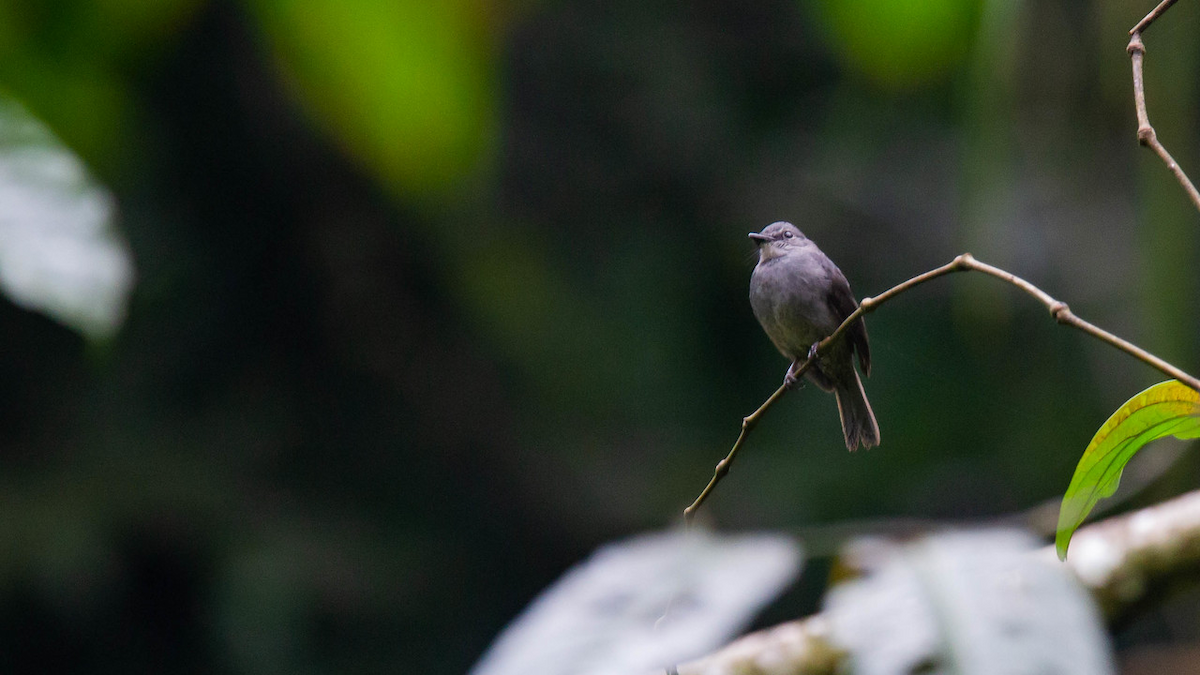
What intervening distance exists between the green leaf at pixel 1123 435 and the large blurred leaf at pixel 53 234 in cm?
103

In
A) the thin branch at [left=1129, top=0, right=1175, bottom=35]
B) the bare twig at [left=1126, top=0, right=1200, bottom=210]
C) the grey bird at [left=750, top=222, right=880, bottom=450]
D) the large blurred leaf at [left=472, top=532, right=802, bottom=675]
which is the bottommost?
the large blurred leaf at [left=472, top=532, right=802, bottom=675]

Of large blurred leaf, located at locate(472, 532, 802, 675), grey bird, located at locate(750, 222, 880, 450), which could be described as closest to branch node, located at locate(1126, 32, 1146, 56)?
large blurred leaf, located at locate(472, 532, 802, 675)

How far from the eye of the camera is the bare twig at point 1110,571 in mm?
1776

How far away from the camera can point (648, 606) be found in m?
1.45

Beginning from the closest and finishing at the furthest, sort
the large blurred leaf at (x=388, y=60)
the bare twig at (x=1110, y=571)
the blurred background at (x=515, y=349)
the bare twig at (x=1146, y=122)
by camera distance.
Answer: the bare twig at (x=1146, y=122) < the large blurred leaf at (x=388, y=60) < the bare twig at (x=1110, y=571) < the blurred background at (x=515, y=349)

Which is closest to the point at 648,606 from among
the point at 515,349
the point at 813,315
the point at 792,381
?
the point at 792,381

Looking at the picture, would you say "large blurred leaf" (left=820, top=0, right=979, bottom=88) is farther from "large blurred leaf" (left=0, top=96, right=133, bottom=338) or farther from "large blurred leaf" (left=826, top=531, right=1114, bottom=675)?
"large blurred leaf" (left=0, top=96, right=133, bottom=338)

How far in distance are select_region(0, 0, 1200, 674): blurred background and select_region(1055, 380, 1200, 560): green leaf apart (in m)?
4.16

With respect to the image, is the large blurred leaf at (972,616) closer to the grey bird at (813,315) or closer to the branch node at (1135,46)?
the branch node at (1135,46)

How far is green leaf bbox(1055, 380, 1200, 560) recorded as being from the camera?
1.03 m

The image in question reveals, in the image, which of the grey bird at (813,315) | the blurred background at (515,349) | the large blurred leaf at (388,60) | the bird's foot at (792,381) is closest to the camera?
the large blurred leaf at (388,60)

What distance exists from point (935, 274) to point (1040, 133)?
5691 millimetres

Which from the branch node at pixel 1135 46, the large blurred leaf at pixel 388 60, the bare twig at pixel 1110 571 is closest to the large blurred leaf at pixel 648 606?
the bare twig at pixel 1110 571

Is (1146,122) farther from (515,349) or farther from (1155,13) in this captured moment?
(515,349)
